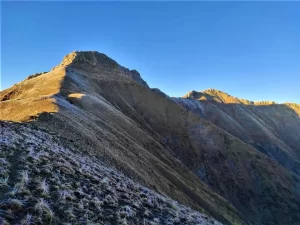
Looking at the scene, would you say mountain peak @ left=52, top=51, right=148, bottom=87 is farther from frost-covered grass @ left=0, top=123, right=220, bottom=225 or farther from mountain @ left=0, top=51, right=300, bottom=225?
frost-covered grass @ left=0, top=123, right=220, bottom=225

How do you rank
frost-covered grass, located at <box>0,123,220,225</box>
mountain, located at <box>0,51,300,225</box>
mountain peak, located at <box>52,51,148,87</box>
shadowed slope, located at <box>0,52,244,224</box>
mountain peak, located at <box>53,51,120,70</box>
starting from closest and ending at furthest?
frost-covered grass, located at <box>0,123,220,225</box> < shadowed slope, located at <box>0,52,244,224</box> < mountain, located at <box>0,51,300,225</box> < mountain peak, located at <box>52,51,148,87</box> < mountain peak, located at <box>53,51,120,70</box>

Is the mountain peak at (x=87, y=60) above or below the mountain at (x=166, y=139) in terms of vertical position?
above

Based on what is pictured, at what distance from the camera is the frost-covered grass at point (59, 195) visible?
986 centimetres

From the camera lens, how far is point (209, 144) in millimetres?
94375

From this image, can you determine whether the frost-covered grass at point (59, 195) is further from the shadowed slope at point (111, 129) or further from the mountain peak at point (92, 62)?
the mountain peak at point (92, 62)

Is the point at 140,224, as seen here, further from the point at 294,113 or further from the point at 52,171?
the point at 294,113

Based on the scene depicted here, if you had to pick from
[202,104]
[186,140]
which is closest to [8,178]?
[186,140]

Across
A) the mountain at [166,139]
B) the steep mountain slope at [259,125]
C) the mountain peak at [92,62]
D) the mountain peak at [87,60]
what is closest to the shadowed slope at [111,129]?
the mountain peak at [92,62]

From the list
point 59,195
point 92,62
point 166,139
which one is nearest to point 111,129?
point 59,195

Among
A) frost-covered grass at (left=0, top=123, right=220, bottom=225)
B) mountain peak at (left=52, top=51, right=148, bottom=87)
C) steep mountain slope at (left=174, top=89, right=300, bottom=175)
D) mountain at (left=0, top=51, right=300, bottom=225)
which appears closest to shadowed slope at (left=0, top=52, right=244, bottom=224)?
mountain peak at (left=52, top=51, right=148, bottom=87)

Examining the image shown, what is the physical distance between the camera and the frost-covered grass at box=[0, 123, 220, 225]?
986 centimetres

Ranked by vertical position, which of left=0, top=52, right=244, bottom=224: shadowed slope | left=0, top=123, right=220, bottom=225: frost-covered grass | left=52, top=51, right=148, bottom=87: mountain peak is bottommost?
left=0, top=123, right=220, bottom=225: frost-covered grass

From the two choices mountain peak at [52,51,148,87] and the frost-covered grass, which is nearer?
the frost-covered grass

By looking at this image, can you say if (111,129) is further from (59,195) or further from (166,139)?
(166,139)
